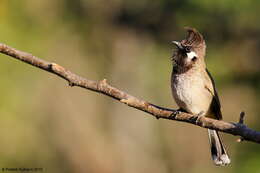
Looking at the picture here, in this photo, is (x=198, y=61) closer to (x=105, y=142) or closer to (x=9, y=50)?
(x=9, y=50)

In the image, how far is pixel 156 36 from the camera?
38.5 feet

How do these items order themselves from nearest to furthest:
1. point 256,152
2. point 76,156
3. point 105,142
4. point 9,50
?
point 9,50, point 256,152, point 76,156, point 105,142

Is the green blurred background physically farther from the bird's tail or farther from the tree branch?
Result: the tree branch

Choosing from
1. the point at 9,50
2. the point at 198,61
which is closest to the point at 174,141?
the point at 198,61

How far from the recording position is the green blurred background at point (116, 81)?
9.85 m

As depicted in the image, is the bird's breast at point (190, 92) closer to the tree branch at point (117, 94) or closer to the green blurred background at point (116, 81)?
the tree branch at point (117, 94)

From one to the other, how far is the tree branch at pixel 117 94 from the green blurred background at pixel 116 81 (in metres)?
4.42

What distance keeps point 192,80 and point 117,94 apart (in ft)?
4.75

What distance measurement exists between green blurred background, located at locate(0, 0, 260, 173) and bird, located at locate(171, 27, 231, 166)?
3.13 metres

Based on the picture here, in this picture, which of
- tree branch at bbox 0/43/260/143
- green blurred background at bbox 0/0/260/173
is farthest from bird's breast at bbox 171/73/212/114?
green blurred background at bbox 0/0/260/173

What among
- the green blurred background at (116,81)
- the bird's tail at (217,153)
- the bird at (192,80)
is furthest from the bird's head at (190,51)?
the green blurred background at (116,81)

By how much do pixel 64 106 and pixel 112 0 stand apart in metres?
2.29

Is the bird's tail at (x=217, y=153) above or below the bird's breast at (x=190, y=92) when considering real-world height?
below

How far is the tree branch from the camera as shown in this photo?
4.66 meters
